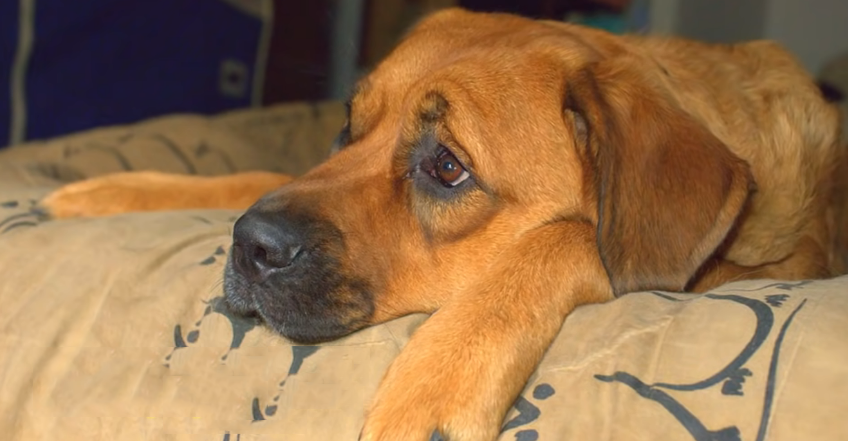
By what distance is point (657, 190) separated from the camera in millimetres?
1640

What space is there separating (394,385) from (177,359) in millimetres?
467

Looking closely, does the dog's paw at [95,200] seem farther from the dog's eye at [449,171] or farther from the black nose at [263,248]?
the dog's eye at [449,171]

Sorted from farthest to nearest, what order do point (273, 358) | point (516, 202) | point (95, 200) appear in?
point (95, 200)
point (516, 202)
point (273, 358)

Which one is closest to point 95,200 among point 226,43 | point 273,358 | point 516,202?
point 273,358

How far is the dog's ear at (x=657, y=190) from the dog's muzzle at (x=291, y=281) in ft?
1.68

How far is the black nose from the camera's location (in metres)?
1.65

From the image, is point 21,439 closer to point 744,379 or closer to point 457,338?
point 457,338

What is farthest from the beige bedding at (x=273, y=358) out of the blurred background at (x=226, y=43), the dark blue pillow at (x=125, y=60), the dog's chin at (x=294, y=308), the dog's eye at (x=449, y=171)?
the dark blue pillow at (x=125, y=60)

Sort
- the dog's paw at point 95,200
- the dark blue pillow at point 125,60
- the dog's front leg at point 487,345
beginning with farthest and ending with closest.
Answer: the dark blue pillow at point 125,60 < the dog's paw at point 95,200 < the dog's front leg at point 487,345

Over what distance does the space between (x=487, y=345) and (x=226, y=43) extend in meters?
3.88

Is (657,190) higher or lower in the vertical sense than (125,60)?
higher

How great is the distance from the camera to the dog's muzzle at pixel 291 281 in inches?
64.7

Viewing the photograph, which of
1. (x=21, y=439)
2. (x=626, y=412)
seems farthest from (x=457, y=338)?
(x=21, y=439)

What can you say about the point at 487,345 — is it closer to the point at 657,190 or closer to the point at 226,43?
the point at 657,190
